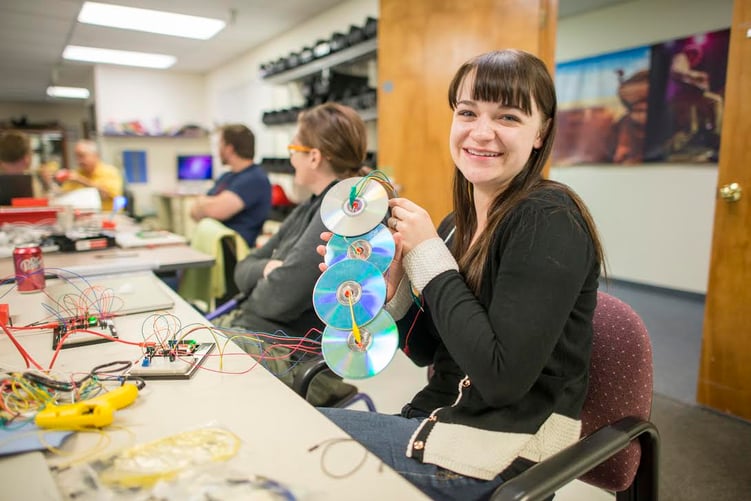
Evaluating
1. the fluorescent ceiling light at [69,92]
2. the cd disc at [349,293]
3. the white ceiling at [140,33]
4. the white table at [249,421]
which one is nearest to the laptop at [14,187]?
the white ceiling at [140,33]

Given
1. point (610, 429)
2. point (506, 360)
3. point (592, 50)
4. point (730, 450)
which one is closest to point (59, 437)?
point (506, 360)

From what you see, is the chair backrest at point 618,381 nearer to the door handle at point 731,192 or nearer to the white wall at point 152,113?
the door handle at point 731,192

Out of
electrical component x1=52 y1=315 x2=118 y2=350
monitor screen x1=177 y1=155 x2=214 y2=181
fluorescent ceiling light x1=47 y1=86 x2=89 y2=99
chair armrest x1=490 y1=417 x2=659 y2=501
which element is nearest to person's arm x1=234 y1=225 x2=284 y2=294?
electrical component x1=52 y1=315 x2=118 y2=350

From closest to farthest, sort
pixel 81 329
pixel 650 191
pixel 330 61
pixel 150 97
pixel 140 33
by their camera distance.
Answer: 1. pixel 81 329
2. pixel 330 61
3. pixel 650 191
4. pixel 140 33
5. pixel 150 97

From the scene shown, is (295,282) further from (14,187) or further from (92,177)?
(92,177)

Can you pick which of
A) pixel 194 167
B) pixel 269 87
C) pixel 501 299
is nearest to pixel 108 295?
pixel 501 299

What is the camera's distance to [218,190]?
10.2 ft

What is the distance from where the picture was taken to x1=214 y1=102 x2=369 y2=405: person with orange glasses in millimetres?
1482

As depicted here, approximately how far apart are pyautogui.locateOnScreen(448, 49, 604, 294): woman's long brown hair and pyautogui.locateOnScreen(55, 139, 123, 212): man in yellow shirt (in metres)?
3.95

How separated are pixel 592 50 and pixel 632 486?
424cm

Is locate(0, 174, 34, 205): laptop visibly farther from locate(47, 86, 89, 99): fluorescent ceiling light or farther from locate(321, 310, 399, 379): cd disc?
locate(47, 86, 89, 99): fluorescent ceiling light

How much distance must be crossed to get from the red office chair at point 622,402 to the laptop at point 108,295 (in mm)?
1089

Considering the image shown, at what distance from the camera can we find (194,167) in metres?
7.20

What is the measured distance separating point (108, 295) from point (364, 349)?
1.00m
